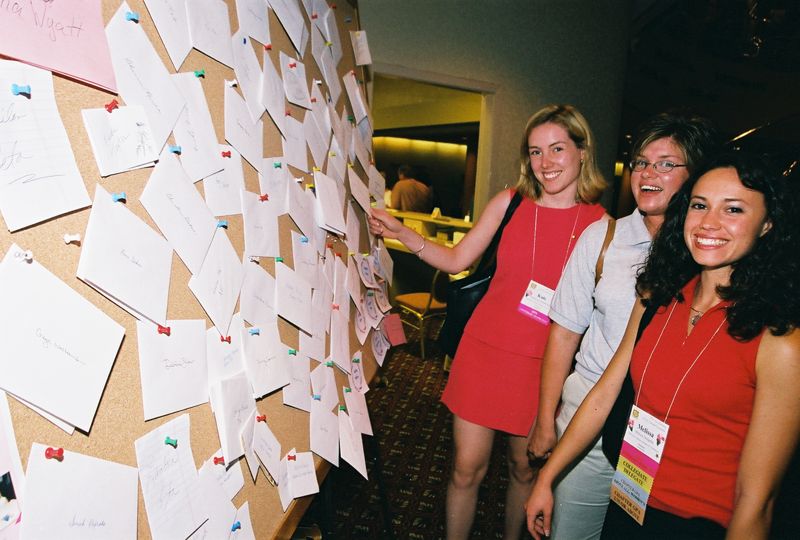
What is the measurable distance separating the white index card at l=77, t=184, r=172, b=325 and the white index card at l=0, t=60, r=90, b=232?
0.03m

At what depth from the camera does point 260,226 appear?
88cm

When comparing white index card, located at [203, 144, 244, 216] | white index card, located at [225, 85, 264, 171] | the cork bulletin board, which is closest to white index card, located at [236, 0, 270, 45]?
the cork bulletin board

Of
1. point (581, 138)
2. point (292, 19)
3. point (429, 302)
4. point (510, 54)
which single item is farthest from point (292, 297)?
point (510, 54)

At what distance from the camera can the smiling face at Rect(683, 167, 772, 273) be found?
3.11ft

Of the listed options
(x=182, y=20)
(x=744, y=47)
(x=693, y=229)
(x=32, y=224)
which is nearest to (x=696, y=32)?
(x=744, y=47)

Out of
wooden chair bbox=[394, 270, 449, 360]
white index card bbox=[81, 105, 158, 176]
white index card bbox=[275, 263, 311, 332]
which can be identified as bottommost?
wooden chair bbox=[394, 270, 449, 360]

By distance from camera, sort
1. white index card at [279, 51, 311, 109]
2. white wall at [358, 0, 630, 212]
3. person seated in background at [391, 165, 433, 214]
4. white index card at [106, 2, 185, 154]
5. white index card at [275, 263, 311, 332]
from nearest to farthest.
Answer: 1. white index card at [106, 2, 185, 154]
2. white index card at [275, 263, 311, 332]
3. white index card at [279, 51, 311, 109]
4. white wall at [358, 0, 630, 212]
5. person seated in background at [391, 165, 433, 214]

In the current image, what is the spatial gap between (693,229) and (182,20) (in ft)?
3.48

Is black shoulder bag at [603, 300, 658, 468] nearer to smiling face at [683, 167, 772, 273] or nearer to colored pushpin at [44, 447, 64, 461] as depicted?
smiling face at [683, 167, 772, 273]

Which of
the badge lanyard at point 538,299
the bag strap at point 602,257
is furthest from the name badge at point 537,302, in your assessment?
the bag strap at point 602,257

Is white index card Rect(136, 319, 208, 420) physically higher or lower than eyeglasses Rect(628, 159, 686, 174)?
lower

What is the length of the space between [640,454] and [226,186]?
104cm

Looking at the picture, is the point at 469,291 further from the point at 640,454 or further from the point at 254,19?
the point at 254,19

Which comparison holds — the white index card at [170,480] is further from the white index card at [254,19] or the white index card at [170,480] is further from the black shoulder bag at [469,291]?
the black shoulder bag at [469,291]
